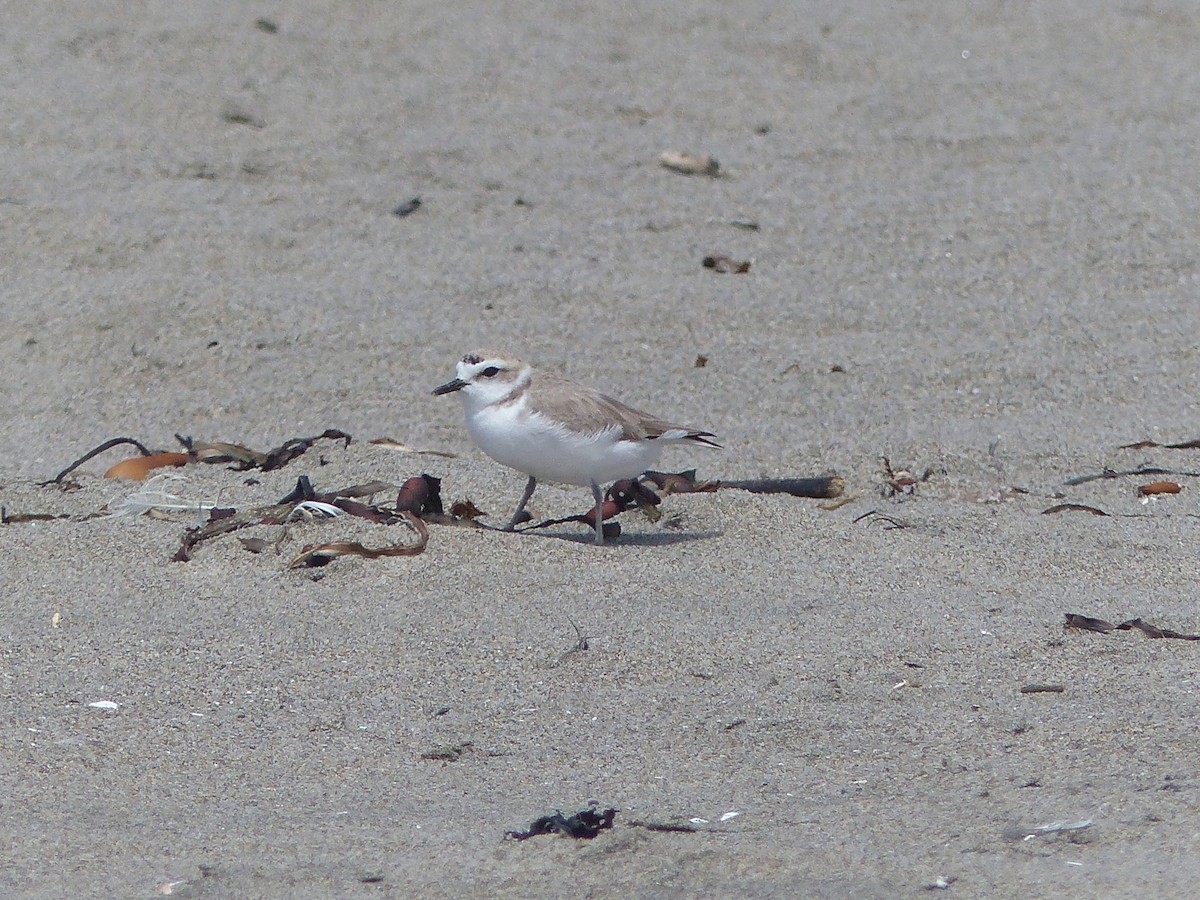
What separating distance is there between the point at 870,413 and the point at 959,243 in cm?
166

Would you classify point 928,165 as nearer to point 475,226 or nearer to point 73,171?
point 475,226

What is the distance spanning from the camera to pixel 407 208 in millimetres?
7508

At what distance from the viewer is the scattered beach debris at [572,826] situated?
2.79m

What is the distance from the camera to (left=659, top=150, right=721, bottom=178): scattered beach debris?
7.96 metres

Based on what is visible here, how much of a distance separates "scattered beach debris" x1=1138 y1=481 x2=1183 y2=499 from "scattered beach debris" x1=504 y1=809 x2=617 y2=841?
3093 millimetres

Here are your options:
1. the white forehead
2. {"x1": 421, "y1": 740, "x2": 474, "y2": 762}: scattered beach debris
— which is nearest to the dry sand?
{"x1": 421, "y1": 740, "x2": 474, "y2": 762}: scattered beach debris

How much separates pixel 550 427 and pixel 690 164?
370 cm

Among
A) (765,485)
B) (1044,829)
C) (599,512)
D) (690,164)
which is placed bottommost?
(765,485)

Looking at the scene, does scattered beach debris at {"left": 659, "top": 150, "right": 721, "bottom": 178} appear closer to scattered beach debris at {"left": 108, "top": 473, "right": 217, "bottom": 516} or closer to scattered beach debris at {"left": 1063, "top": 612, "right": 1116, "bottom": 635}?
scattered beach debris at {"left": 108, "top": 473, "right": 217, "bottom": 516}

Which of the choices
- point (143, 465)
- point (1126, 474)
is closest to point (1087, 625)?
point (1126, 474)

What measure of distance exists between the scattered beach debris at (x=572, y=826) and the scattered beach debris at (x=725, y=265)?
14.9 feet

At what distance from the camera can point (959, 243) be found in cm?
732

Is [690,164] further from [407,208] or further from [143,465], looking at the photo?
[143,465]

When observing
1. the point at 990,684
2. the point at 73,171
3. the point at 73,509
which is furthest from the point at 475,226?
the point at 990,684
